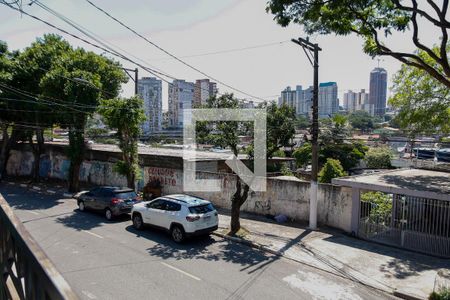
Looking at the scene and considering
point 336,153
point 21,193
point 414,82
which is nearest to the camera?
point 414,82

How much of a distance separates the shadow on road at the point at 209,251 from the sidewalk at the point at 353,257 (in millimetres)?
690

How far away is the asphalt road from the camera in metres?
8.80

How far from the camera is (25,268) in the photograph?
208 cm

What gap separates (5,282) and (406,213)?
13.7 meters

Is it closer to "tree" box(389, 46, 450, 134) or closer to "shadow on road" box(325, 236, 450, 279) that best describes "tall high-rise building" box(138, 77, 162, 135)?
"tree" box(389, 46, 450, 134)

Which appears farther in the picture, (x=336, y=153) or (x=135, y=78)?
(x=336, y=153)

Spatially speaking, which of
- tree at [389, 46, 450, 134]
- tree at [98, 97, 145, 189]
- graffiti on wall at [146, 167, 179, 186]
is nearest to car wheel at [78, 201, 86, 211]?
tree at [98, 97, 145, 189]

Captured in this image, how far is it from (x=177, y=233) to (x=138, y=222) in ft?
8.44

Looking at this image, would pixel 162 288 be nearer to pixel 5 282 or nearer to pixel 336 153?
pixel 5 282

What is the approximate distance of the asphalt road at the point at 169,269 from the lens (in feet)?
28.9

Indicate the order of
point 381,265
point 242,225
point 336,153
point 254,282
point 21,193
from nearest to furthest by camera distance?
point 254,282
point 381,265
point 242,225
point 21,193
point 336,153

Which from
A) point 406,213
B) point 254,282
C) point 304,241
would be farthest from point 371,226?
point 254,282

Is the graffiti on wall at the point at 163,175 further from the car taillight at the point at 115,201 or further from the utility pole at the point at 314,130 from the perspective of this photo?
the utility pole at the point at 314,130

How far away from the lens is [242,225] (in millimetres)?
15727
